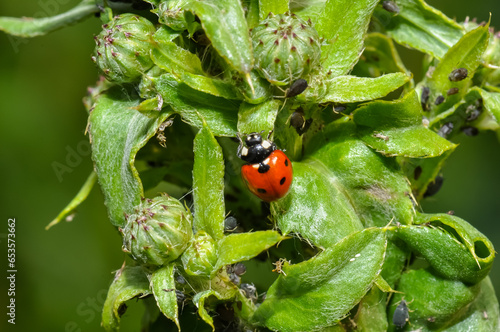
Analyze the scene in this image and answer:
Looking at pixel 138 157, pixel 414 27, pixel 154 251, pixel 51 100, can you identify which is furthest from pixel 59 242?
pixel 414 27

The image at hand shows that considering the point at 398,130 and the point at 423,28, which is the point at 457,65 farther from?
the point at 398,130

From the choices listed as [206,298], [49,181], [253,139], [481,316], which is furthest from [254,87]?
Result: [49,181]

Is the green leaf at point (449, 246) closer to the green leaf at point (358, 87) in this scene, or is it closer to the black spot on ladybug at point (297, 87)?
the green leaf at point (358, 87)

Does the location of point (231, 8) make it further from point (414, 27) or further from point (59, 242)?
point (59, 242)

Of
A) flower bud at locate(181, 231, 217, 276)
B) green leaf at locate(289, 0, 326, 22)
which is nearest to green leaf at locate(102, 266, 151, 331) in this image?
flower bud at locate(181, 231, 217, 276)

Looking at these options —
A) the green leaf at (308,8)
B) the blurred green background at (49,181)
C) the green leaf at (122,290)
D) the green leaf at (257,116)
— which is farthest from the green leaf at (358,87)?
the blurred green background at (49,181)

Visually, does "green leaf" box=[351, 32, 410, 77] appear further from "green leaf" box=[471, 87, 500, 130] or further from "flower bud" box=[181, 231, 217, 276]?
"flower bud" box=[181, 231, 217, 276]
